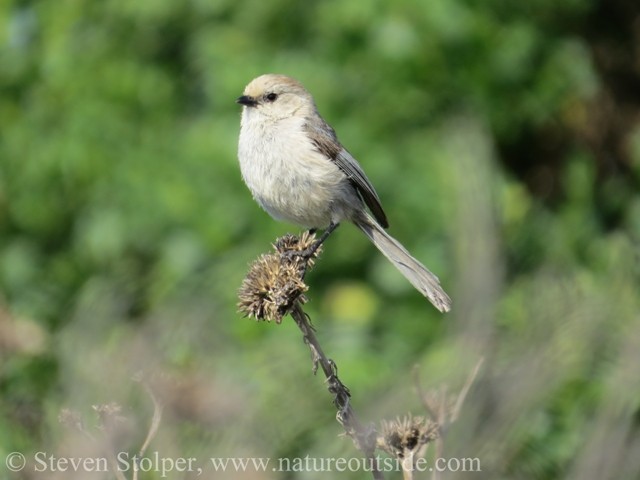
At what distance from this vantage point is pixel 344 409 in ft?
7.20

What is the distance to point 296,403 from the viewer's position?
2021 mm

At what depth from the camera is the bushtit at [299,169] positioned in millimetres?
4289

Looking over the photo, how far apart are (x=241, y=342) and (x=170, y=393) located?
12.0 feet

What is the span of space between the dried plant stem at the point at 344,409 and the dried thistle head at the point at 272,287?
7 centimetres

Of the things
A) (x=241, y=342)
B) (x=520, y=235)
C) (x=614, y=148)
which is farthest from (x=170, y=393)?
(x=614, y=148)

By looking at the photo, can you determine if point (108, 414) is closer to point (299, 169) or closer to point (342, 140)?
point (299, 169)

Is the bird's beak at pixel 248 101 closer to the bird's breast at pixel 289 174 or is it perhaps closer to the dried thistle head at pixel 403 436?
the bird's breast at pixel 289 174

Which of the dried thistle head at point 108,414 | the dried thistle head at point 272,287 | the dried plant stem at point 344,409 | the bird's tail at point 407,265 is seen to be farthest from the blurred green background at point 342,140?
the dried thistle head at point 108,414

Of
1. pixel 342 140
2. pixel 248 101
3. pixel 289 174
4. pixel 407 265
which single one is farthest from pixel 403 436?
pixel 342 140

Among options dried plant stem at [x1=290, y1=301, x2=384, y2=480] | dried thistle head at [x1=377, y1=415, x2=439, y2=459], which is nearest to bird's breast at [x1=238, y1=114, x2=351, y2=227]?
dried plant stem at [x1=290, y1=301, x2=384, y2=480]

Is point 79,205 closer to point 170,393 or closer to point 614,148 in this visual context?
point 614,148

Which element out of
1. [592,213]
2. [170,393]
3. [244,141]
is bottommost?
[170,393]

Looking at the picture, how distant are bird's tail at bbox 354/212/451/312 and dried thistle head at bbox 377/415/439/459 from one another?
1.06 meters

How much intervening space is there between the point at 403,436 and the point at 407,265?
6.18 feet
